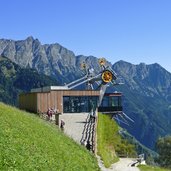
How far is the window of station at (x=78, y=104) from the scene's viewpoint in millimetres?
66438

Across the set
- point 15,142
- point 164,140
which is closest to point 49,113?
point 15,142

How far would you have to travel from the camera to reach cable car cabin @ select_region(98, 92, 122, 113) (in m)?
83.1

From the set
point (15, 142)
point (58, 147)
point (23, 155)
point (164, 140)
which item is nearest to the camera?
point (23, 155)

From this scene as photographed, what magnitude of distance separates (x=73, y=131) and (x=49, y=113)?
14.8ft

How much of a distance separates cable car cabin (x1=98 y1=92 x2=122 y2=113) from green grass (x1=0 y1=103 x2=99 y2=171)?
45.1 metres

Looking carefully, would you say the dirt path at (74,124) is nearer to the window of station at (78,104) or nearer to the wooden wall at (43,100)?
the window of station at (78,104)

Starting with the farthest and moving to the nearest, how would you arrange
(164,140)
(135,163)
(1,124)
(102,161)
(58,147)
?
(164,140) < (135,163) < (102,161) < (58,147) < (1,124)

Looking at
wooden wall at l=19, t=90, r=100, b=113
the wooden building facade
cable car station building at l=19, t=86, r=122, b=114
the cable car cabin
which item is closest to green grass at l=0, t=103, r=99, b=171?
wooden wall at l=19, t=90, r=100, b=113

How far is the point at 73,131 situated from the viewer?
50750mm

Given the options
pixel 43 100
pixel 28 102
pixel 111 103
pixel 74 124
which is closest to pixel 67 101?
pixel 28 102

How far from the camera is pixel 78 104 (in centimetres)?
6775

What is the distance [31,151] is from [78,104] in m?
42.2

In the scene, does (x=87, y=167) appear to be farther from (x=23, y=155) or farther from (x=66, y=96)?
(x=66, y=96)

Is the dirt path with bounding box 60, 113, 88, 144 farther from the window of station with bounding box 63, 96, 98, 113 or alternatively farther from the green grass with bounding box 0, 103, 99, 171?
the green grass with bounding box 0, 103, 99, 171
